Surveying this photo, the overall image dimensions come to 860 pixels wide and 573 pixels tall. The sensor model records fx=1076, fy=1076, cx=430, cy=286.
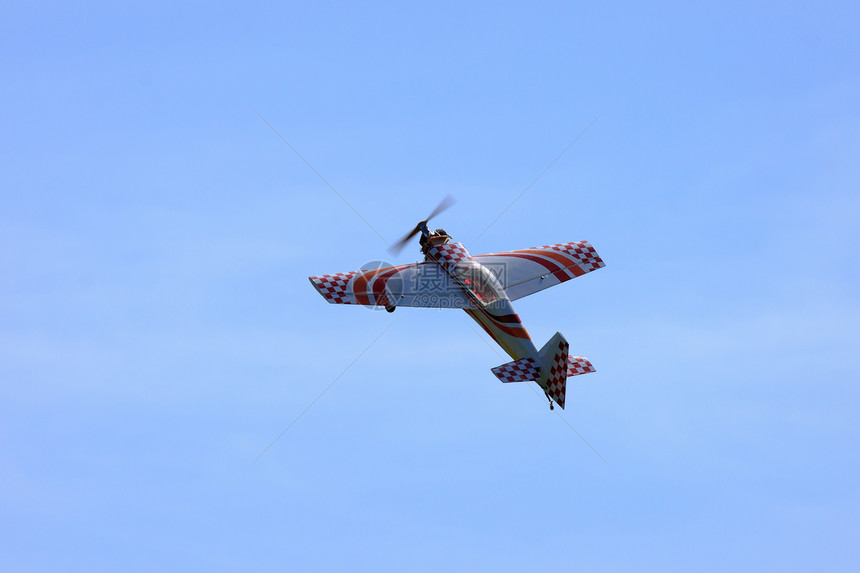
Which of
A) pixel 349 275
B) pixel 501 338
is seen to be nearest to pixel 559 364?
pixel 501 338

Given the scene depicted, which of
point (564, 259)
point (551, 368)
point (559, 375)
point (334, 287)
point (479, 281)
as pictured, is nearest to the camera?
point (559, 375)

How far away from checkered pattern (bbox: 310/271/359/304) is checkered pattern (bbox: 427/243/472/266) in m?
2.92

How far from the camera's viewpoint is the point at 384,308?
33.1 metres

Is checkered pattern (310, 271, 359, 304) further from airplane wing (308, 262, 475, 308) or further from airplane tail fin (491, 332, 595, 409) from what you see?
airplane tail fin (491, 332, 595, 409)

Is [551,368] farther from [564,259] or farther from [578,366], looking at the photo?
[564,259]

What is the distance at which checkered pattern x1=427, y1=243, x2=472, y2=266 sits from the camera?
1341 inches

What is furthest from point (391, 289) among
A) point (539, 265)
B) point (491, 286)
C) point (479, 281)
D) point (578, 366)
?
point (578, 366)

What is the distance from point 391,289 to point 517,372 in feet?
18.0

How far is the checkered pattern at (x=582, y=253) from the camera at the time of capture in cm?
3522

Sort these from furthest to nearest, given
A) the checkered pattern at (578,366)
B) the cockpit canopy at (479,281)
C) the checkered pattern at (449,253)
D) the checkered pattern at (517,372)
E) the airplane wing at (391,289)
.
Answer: the checkered pattern at (449,253), the airplane wing at (391,289), the cockpit canopy at (479,281), the checkered pattern at (578,366), the checkered pattern at (517,372)

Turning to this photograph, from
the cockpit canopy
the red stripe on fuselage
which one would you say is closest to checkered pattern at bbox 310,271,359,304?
the cockpit canopy

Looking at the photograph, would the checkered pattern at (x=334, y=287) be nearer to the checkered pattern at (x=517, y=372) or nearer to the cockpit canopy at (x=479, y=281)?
the cockpit canopy at (x=479, y=281)

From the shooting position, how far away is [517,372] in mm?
29844

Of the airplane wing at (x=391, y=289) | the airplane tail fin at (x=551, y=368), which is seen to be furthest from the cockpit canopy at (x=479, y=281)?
the airplane tail fin at (x=551, y=368)
